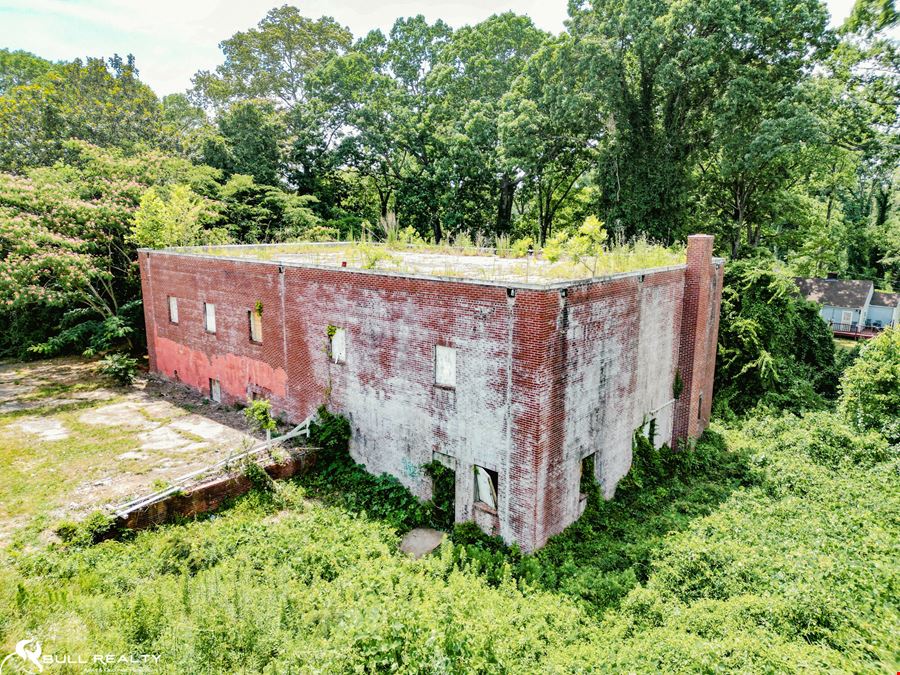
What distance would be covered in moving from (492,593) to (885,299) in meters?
50.0

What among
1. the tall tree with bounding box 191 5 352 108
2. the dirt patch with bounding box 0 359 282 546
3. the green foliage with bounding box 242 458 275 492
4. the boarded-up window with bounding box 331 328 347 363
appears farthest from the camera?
the tall tree with bounding box 191 5 352 108

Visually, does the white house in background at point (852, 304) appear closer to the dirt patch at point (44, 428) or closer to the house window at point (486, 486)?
the house window at point (486, 486)

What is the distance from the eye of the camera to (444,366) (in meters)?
11.7

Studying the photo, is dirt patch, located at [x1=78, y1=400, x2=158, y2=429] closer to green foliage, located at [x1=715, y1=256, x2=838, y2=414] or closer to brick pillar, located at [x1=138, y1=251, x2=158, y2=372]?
brick pillar, located at [x1=138, y1=251, x2=158, y2=372]

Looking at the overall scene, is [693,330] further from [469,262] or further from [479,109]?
[479,109]

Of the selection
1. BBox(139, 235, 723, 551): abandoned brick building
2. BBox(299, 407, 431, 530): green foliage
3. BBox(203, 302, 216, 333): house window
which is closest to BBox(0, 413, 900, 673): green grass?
BBox(299, 407, 431, 530): green foliage

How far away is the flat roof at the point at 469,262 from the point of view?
1128cm

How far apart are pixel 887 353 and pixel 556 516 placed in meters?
13.6

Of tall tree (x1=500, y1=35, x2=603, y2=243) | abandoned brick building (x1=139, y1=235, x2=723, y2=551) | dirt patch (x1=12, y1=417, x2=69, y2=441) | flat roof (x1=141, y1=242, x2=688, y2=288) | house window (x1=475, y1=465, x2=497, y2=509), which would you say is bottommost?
dirt patch (x1=12, y1=417, x2=69, y2=441)

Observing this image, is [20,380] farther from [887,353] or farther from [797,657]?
[887,353]

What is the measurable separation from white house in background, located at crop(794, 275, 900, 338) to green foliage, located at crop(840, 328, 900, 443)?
2799 centimetres

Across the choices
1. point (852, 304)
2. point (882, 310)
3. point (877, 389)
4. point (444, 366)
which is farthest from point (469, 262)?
point (882, 310)

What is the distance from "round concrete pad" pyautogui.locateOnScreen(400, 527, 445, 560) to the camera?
11.0m

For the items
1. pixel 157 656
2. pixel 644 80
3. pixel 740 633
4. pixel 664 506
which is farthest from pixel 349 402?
pixel 644 80
